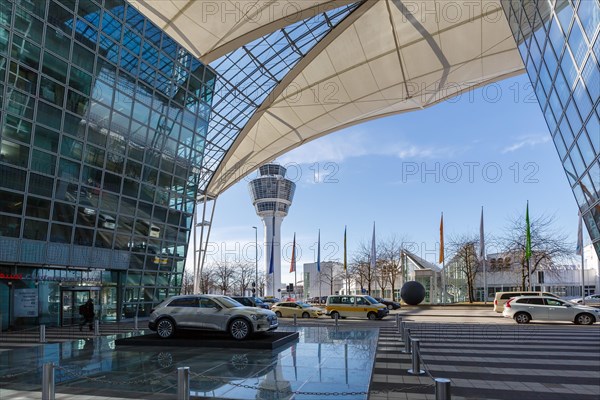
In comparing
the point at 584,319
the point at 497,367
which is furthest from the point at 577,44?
the point at 584,319

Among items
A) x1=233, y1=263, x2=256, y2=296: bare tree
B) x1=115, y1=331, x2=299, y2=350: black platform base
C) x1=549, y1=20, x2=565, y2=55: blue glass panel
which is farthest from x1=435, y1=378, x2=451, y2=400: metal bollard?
x1=233, y1=263, x2=256, y2=296: bare tree

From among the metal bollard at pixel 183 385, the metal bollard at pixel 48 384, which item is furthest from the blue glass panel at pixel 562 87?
the metal bollard at pixel 48 384

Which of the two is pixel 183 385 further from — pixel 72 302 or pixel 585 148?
pixel 72 302

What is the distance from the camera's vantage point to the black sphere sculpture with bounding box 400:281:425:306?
4753 cm

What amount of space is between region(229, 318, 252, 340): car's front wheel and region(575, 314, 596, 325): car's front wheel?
1874cm

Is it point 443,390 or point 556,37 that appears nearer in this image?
point 443,390

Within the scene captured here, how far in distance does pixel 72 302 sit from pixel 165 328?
40.3 ft

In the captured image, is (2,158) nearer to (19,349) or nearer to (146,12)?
(19,349)

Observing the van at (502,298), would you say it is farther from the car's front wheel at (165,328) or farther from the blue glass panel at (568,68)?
the car's front wheel at (165,328)

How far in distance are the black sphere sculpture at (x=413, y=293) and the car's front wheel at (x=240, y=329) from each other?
1371 inches

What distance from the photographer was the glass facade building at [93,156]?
21.2 m

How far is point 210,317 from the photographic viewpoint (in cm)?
1579

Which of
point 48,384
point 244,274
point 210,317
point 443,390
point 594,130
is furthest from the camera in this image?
point 244,274

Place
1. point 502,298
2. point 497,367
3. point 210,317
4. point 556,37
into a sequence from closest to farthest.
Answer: point 497,367, point 210,317, point 556,37, point 502,298
